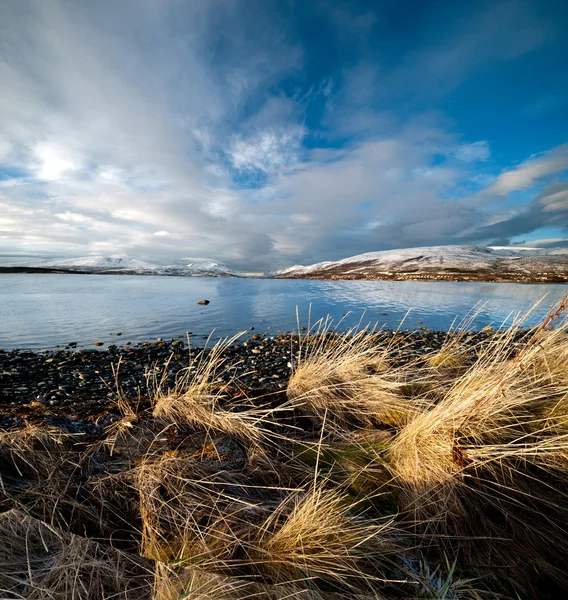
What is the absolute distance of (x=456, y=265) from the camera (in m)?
117

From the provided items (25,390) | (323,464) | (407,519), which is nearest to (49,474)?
(323,464)

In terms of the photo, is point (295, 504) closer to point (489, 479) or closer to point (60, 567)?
point (60, 567)

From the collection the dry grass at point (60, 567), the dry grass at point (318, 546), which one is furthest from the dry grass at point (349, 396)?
the dry grass at point (60, 567)

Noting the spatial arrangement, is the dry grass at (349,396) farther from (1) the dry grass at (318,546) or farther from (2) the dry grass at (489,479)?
(1) the dry grass at (318,546)

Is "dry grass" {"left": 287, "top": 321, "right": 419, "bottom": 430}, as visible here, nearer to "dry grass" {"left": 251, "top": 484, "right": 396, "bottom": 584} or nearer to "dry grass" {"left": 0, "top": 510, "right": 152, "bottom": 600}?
"dry grass" {"left": 251, "top": 484, "right": 396, "bottom": 584}

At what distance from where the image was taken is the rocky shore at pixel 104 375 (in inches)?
190

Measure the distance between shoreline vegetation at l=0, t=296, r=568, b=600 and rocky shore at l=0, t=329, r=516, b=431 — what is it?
689mm

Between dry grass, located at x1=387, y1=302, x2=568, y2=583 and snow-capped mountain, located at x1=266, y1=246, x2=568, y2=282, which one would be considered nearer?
dry grass, located at x1=387, y1=302, x2=568, y2=583

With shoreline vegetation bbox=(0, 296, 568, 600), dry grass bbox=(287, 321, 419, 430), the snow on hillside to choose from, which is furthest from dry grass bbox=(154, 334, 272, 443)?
the snow on hillside

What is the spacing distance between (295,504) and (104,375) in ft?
25.0

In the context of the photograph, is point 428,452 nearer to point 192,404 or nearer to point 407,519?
point 407,519

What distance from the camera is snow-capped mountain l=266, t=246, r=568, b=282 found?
94938 millimetres

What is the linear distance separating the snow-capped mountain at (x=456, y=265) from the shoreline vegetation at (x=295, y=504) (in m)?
98.2

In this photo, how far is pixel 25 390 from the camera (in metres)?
6.57
